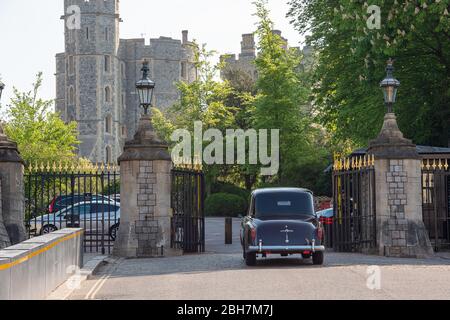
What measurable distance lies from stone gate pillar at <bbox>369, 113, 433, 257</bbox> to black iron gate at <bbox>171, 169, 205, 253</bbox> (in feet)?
15.7

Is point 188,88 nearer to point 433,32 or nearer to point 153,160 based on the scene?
point 433,32

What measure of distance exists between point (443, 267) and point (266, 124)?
40103mm

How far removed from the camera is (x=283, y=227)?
2034cm

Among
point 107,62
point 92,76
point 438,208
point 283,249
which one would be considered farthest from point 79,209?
point 107,62

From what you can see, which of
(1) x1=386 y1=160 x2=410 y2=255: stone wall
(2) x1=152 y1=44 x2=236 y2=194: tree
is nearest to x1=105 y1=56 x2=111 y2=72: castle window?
(2) x1=152 y1=44 x2=236 y2=194: tree

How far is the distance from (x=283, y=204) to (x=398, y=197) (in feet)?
14.4

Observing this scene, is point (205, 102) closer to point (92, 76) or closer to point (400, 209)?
point (92, 76)

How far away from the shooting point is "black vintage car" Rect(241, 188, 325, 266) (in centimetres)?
2025

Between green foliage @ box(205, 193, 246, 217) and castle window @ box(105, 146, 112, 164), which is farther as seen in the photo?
castle window @ box(105, 146, 112, 164)

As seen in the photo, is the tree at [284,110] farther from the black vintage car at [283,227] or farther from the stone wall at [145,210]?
the black vintage car at [283,227]

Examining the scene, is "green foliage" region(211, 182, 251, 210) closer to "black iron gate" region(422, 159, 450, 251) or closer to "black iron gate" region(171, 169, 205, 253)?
"black iron gate" region(422, 159, 450, 251)

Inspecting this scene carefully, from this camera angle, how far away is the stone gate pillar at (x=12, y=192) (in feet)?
81.0

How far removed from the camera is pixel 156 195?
83.4 ft
